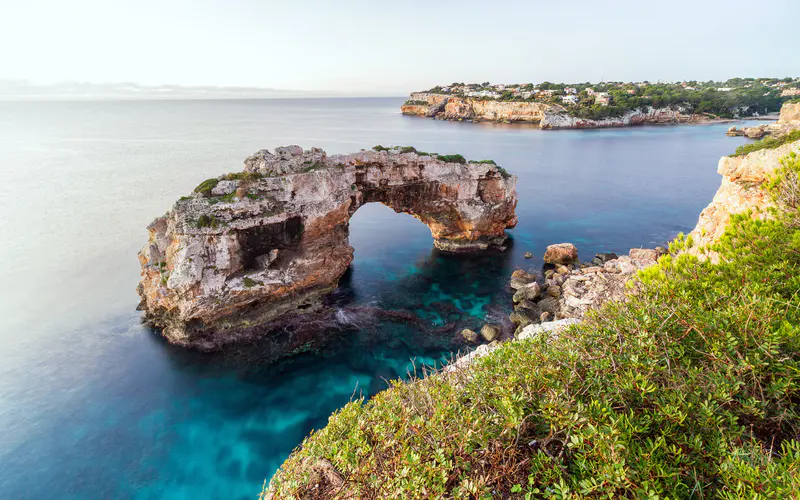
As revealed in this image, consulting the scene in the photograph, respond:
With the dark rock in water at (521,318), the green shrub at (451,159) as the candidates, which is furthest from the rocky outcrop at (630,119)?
the dark rock in water at (521,318)

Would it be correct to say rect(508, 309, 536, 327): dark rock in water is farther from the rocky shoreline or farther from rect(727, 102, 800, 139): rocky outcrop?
the rocky shoreline

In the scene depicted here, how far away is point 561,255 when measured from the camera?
28938 mm

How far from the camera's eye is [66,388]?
725 inches

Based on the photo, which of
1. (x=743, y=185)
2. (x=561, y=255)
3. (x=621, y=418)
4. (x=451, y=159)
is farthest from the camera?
(x=451, y=159)

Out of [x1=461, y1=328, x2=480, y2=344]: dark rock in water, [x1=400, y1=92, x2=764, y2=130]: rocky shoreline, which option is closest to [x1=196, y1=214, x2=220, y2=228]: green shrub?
[x1=461, y1=328, x2=480, y2=344]: dark rock in water

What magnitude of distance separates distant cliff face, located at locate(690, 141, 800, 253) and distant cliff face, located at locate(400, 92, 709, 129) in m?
98.4

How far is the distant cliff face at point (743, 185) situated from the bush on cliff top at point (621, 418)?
6.39m

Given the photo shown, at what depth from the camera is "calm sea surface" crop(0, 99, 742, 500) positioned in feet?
49.2

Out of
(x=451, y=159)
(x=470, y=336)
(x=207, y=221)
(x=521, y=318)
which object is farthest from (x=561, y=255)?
(x=207, y=221)

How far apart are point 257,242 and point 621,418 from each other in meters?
19.6

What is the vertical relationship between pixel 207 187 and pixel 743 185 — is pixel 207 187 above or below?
below

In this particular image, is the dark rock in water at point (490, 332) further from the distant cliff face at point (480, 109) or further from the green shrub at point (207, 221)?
the distant cliff face at point (480, 109)

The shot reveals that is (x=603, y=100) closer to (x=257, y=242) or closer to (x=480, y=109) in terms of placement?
(x=480, y=109)

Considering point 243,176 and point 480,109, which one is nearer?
point 243,176
